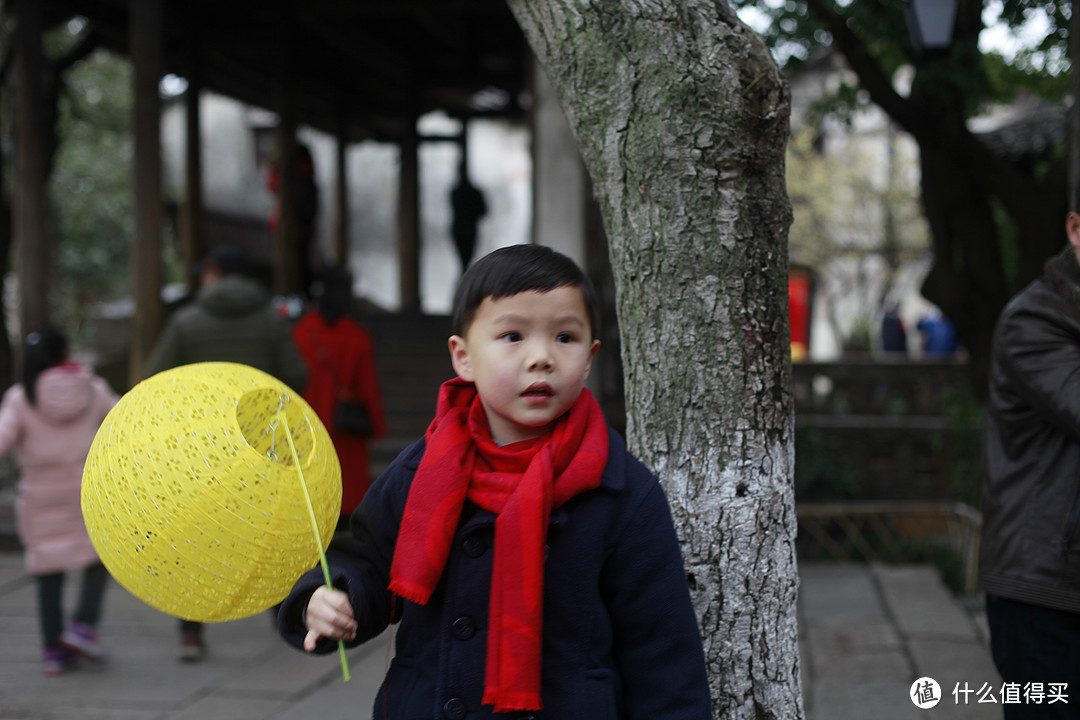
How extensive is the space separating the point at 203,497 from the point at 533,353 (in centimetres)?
54

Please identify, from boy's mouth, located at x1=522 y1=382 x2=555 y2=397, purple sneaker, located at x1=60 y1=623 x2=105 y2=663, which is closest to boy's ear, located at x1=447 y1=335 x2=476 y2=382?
boy's mouth, located at x1=522 y1=382 x2=555 y2=397

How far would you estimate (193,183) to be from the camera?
1067cm

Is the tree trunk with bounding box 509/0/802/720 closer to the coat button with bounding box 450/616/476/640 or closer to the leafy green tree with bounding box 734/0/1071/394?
the coat button with bounding box 450/616/476/640

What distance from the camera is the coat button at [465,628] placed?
1533 mm

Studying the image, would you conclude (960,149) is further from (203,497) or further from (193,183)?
(193,183)

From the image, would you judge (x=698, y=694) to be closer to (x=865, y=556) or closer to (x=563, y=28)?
(x=563, y=28)

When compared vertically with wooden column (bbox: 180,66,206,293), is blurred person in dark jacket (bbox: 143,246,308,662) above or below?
below

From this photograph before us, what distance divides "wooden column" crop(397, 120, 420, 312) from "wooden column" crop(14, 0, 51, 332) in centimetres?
579

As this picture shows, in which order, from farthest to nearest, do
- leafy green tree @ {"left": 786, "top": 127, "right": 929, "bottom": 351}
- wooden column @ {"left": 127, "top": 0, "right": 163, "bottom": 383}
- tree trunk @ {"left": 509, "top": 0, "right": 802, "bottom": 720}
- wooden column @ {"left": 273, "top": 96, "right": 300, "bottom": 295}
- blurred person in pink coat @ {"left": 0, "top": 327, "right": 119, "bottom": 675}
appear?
leafy green tree @ {"left": 786, "top": 127, "right": 929, "bottom": 351} < wooden column @ {"left": 273, "top": 96, "right": 300, "bottom": 295} < wooden column @ {"left": 127, "top": 0, "right": 163, "bottom": 383} < blurred person in pink coat @ {"left": 0, "top": 327, "right": 119, "bottom": 675} < tree trunk @ {"left": 509, "top": 0, "right": 802, "bottom": 720}

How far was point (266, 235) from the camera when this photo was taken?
14.5 meters

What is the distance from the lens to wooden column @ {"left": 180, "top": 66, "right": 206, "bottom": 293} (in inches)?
413

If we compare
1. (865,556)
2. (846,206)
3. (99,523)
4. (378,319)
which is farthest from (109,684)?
(846,206)

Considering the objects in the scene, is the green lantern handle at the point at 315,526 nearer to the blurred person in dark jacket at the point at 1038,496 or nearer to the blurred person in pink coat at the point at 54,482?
the blurred person in dark jacket at the point at 1038,496

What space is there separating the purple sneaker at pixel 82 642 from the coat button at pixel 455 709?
3791 millimetres
